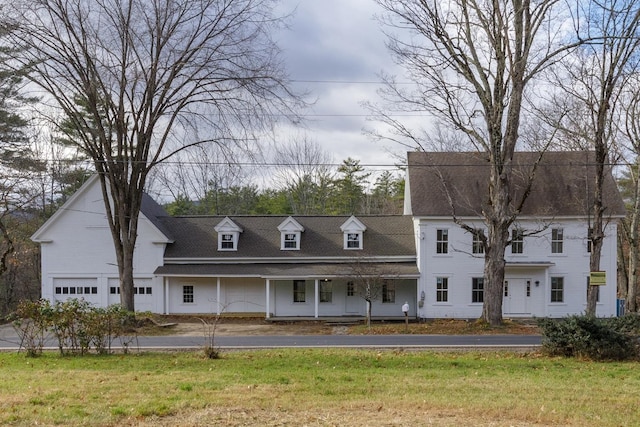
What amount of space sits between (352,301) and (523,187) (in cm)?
1111

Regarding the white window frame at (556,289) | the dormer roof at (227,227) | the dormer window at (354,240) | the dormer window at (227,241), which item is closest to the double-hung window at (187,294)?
the dormer window at (227,241)

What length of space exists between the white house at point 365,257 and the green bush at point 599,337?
51.0 feet

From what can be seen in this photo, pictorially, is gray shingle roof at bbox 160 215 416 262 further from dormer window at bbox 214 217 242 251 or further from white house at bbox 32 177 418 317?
dormer window at bbox 214 217 242 251

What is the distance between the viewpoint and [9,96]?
94.6ft

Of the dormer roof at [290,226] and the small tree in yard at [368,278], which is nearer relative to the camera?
the small tree in yard at [368,278]

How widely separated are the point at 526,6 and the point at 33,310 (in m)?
19.2

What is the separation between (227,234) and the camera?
3541cm

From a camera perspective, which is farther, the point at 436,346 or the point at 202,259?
the point at 202,259

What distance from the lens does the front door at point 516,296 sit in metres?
32.8

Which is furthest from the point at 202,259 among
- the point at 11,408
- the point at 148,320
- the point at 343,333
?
the point at 11,408

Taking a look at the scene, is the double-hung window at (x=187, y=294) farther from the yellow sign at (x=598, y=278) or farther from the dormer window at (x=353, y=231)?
the yellow sign at (x=598, y=278)

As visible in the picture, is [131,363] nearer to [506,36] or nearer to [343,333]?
[343,333]

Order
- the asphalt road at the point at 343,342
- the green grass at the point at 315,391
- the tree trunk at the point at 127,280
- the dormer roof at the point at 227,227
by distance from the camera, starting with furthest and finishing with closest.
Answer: the dormer roof at the point at 227,227
the tree trunk at the point at 127,280
the asphalt road at the point at 343,342
the green grass at the point at 315,391


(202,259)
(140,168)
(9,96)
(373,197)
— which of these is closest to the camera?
(140,168)
